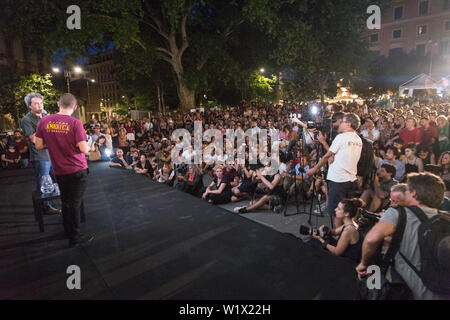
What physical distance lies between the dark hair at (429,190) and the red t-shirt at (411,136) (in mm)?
5602

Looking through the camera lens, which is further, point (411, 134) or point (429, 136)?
point (411, 134)

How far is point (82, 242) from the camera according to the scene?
3.26 meters

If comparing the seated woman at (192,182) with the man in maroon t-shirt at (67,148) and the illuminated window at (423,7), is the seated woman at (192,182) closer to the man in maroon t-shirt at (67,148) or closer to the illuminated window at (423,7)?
the man in maroon t-shirt at (67,148)

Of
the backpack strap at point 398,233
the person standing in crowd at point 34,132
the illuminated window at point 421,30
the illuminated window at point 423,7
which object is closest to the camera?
the backpack strap at point 398,233

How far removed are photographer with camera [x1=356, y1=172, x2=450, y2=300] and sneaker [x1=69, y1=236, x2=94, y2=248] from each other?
9.36ft

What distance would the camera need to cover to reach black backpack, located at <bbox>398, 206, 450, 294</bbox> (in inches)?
67.6

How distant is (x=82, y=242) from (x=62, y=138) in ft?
3.99

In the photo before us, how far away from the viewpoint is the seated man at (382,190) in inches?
173

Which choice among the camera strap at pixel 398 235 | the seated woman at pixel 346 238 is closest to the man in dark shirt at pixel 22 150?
the seated woman at pixel 346 238

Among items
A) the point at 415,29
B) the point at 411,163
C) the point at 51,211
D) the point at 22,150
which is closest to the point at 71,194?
the point at 51,211

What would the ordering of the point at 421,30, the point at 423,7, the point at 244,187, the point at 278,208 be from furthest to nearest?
1. the point at 421,30
2. the point at 423,7
3. the point at 244,187
4. the point at 278,208

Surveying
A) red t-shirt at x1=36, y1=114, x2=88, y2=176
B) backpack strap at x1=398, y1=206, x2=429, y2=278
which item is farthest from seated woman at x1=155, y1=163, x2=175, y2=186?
backpack strap at x1=398, y1=206, x2=429, y2=278

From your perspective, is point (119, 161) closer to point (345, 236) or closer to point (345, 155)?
point (345, 155)
